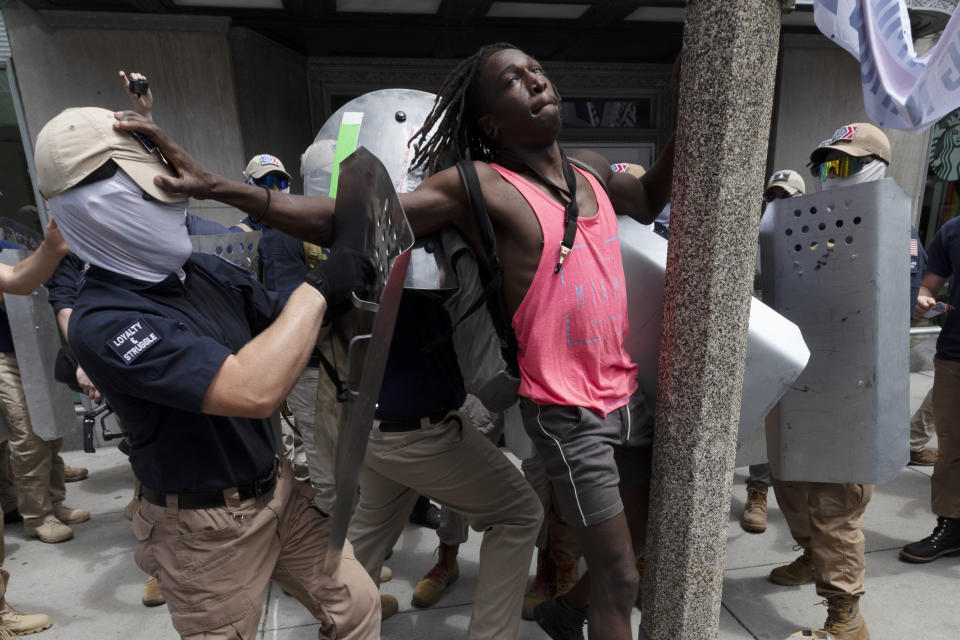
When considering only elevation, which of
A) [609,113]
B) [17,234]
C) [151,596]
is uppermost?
[609,113]

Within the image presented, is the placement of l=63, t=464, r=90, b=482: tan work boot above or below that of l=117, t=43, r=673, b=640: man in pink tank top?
below

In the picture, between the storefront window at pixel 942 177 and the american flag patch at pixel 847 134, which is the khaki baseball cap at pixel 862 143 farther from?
the storefront window at pixel 942 177

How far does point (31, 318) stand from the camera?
333 cm

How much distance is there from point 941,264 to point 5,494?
596 centimetres

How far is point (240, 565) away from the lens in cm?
157

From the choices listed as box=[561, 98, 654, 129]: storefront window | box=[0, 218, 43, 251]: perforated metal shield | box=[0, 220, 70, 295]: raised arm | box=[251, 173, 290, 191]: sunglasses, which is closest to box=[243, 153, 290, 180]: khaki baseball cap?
box=[251, 173, 290, 191]: sunglasses

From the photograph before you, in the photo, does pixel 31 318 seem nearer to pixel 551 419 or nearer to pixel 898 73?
pixel 551 419

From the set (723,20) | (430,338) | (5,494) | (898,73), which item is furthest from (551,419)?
(5,494)

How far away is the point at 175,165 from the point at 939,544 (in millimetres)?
3934

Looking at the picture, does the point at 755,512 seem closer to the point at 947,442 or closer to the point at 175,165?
the point at 947,442

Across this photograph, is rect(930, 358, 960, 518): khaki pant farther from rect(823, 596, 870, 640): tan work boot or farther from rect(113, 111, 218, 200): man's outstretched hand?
rect(113, 111, 218, 200): man's outstretched hand

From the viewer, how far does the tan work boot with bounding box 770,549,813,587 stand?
290 cm

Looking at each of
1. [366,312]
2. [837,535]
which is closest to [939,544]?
[837,535]

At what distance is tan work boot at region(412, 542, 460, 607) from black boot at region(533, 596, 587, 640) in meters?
0.82
